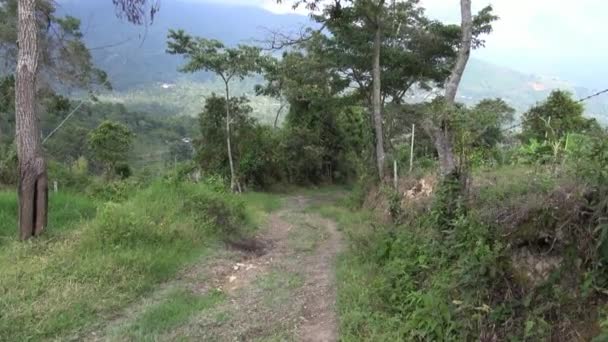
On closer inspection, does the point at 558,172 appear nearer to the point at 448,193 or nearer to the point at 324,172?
the point at 448,193

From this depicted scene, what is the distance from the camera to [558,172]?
4453 millimetres

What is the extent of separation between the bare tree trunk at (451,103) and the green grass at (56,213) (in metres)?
5.86

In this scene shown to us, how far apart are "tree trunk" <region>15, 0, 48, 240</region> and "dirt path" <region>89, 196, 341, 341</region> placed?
2.65 m

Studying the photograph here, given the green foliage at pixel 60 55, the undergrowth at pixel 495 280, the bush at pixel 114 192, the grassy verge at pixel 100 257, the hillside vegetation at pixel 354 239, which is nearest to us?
the undergrowth at pixel 495 280

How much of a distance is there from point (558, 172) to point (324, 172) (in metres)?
21.8

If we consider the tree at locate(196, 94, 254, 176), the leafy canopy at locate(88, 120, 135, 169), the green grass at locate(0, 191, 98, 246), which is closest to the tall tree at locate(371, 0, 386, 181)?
the green grass at locate(0, 191, 98, 246)

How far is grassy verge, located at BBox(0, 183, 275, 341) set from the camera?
479 cm

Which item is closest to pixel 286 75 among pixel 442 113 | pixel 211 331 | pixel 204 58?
pixel 204 58

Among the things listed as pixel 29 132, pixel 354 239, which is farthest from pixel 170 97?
pixel 354 239

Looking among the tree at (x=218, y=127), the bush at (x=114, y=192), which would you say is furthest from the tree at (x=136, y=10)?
the tree at (x=218, y=127)

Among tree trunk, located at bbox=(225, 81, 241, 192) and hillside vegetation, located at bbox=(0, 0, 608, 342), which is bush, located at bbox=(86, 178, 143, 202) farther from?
tree trunk, located at bbox=(225, 81, 241, 192)

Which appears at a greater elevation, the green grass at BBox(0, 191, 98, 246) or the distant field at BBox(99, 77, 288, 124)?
the distant field at BBox(99, 77, 288, 124)

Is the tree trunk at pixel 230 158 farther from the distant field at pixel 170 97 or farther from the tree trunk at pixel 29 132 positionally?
the distant field at pixel 170 97

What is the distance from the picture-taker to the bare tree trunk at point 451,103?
565 cm
